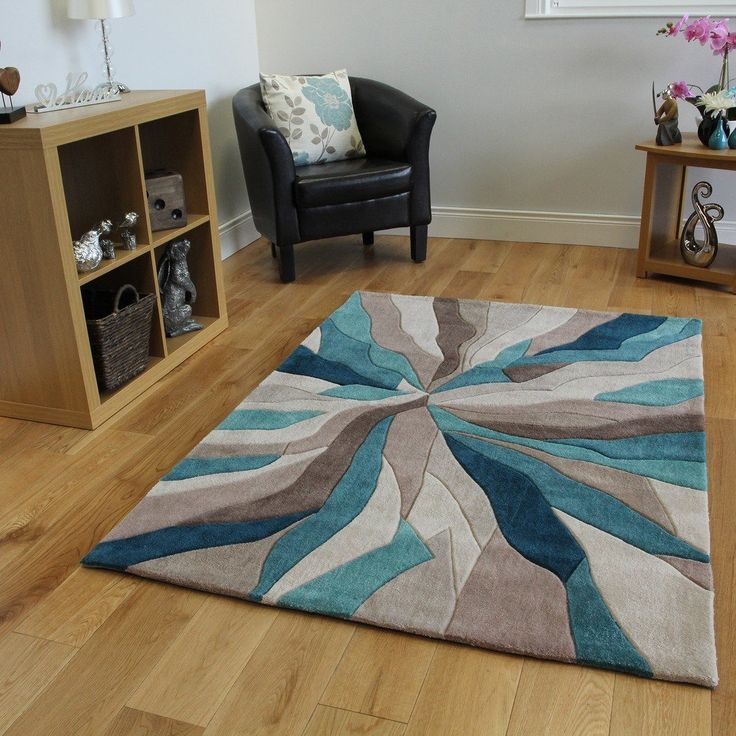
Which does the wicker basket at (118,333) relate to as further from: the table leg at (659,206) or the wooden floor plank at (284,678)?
the table leg at (659,206)

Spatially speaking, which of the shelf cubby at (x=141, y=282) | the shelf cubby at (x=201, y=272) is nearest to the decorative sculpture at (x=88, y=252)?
the shelf cubby at (x=141, y=282)

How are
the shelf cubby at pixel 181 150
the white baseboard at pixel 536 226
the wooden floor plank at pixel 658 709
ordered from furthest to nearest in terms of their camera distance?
the white baseboard at pixel 536 226 < the shelf cubby at pixel 181 150 < the wooden floor plank at pixel 658 709

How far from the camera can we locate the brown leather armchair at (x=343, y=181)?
11.5ft

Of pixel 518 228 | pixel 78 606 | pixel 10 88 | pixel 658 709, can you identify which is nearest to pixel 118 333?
pixel 10 88

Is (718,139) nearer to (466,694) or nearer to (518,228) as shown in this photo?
(518,228)

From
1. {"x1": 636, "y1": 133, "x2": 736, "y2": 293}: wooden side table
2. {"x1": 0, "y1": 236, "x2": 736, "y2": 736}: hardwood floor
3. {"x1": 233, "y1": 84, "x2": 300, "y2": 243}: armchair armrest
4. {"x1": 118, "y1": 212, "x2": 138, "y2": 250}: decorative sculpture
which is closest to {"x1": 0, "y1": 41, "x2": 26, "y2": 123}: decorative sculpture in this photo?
{"x1": 118, "y1": 212, "x2": 138, "y2": 250}: decorative sculpture

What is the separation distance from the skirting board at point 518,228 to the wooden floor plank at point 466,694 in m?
2.80

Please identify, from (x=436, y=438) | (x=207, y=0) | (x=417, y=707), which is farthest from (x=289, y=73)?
(x=417, y=707)

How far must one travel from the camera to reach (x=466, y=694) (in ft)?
5.15

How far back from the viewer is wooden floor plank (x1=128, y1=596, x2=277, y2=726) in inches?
61.6

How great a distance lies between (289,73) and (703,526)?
A: 126 inches

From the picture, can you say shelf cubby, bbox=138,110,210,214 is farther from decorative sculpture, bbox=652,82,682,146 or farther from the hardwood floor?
decorative sculpture, bbox=652,82,682,146

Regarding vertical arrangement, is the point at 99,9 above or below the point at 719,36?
above

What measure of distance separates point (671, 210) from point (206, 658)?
2.89 meters
